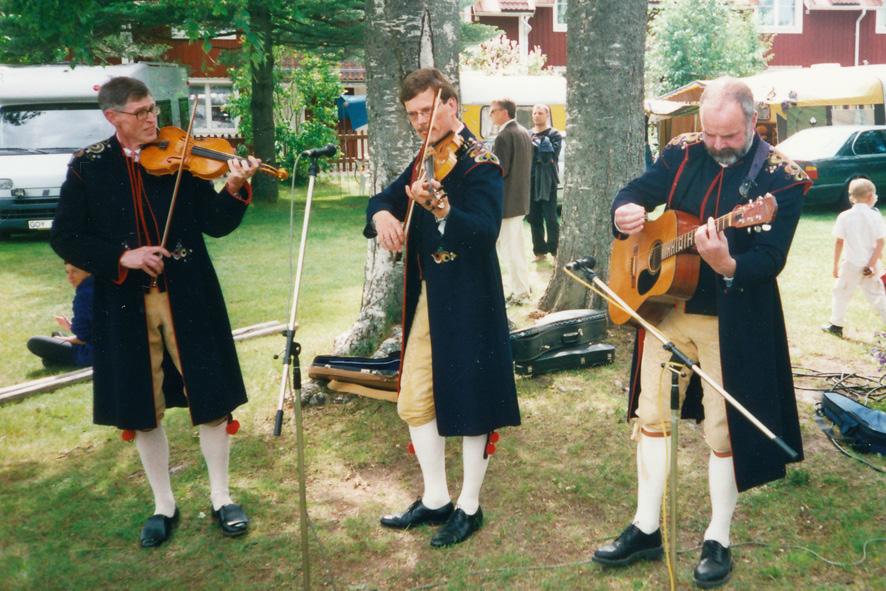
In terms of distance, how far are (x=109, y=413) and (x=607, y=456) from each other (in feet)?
8.77

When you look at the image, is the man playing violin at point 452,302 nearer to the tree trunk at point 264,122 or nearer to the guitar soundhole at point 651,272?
the guitar soundhole at point 651,272

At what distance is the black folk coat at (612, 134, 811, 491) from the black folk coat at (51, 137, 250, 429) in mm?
1982

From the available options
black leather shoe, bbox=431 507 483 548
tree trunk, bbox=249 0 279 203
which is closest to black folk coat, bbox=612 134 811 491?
black leather shoe, bbox=431 507 483 548

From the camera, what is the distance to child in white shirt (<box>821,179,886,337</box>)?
7.36 metres

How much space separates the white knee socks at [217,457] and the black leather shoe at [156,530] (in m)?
0.23

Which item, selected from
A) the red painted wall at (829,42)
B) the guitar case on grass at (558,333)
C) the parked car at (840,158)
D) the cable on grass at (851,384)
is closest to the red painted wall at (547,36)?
the red painted wall at (829,42)

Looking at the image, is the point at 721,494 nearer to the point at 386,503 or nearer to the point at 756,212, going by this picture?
the point at 756,212

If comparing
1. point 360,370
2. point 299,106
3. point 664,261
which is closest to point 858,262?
point 360,370

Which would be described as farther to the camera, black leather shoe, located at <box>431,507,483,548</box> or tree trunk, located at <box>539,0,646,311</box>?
tree trunk, located at <box>539,0,646,311</box>

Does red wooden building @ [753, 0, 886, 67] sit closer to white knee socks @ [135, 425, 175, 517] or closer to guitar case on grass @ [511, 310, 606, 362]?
guitar case on grass @ [511, 310, 606, 362]

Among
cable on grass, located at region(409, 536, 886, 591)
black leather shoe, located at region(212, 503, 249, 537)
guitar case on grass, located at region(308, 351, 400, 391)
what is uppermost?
guitar case on grass, located at region(308, 351, 400, 391)

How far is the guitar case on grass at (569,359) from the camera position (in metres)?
6.19

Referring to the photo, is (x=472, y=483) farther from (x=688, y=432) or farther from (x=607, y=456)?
(x=688, y=432)

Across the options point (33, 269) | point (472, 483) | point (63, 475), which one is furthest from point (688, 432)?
point (33, 269)
